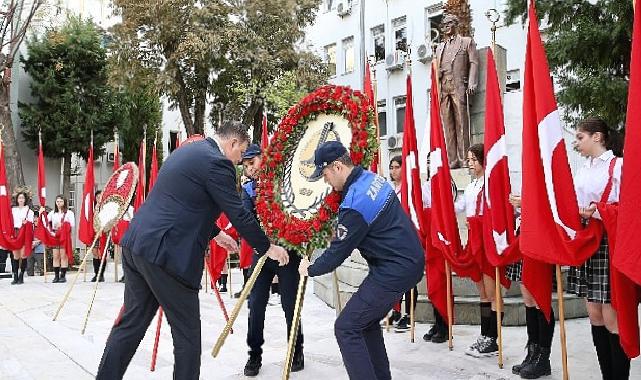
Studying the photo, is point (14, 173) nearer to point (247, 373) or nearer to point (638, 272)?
point (247, 373)

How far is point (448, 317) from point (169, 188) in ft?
10.6

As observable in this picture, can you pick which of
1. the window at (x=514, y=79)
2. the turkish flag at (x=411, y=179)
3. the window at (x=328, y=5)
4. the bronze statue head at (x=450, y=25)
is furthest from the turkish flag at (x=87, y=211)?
the window at (x=328, y=5)

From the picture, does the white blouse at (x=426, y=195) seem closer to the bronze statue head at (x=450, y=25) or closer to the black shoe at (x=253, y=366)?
the black shoe at (x=253, y=366)

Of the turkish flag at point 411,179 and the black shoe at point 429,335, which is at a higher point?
the turkish flag at point 411,179

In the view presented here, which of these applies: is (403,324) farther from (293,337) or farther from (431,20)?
(431,20)

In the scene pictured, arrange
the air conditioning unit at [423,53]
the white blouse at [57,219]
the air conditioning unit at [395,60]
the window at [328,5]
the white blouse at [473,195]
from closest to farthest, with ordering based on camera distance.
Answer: the white blouse at [473,195]
the white blouse at [57,219]
the air conditioning unit at [423,53]
the air conditioning unit at [395,60]
the window at [328,5]

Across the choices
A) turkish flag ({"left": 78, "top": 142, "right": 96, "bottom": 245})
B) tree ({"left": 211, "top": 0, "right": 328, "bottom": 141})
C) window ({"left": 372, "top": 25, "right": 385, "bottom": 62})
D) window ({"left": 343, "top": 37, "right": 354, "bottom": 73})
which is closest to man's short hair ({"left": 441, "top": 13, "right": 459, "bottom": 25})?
turkish flag ({"left": 78, "top": 142, "right": 96, "bottom": 245})

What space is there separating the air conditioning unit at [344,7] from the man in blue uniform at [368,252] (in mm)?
25383

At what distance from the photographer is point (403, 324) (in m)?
6.93

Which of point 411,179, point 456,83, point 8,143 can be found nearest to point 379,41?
point 8,143

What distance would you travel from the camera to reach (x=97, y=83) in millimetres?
23891

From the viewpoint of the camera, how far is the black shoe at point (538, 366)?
4762mm

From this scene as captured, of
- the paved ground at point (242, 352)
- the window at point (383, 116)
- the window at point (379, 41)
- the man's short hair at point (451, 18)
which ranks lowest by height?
the paved ground at point (242, 352)

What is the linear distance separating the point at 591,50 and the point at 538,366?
6618 millimetres
